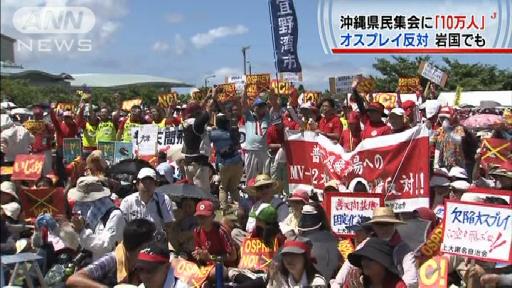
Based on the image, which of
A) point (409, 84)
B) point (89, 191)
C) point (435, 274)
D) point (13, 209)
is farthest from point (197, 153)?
point (409, 84)

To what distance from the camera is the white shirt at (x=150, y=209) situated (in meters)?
7.90

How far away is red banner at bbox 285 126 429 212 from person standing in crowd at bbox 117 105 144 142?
6549mm

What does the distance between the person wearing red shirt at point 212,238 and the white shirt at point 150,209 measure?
0.68 metres

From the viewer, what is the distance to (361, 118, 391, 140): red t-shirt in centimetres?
870

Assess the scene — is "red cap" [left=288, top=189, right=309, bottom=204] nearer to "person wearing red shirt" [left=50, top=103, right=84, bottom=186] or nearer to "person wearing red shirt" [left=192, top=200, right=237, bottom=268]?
"person wearing red shirt" [left=192, top=200, right=237, bottom=268]

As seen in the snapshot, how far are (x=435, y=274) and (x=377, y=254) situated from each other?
1.54 meters

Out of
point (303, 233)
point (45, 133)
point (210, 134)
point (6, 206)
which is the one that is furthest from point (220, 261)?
point (45, 133)

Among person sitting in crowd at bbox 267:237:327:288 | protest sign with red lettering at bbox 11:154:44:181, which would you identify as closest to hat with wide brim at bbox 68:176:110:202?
protest sign with red lettering at bbox 11:154:44:181

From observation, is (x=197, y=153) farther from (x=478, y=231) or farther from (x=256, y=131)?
(x=478, y=231)

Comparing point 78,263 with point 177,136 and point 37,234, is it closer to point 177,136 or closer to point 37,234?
point 37,234

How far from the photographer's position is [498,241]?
5906 mm

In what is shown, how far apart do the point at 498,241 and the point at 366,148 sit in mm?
2431

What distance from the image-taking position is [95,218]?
7.37m

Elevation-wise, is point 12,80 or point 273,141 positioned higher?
point 12,80
